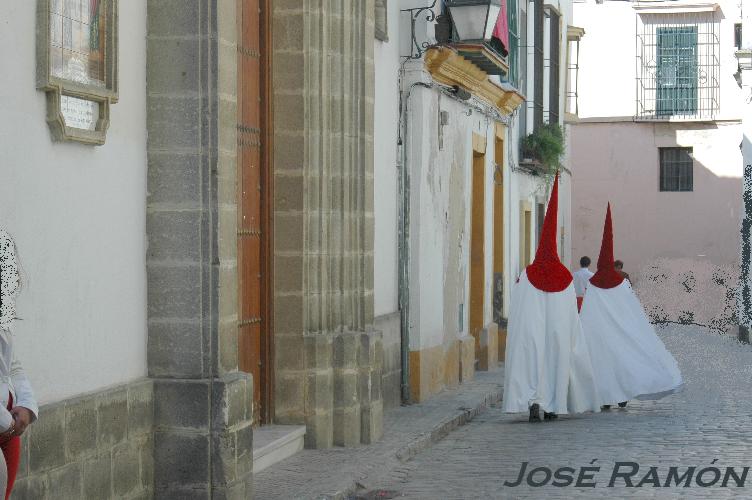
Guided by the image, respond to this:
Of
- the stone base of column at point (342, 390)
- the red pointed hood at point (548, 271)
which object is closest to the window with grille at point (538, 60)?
the red pointed hood at point (548, 271)

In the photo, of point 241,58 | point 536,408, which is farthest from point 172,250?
point 536,408

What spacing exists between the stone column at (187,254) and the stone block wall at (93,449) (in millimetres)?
162

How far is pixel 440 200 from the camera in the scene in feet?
57.3

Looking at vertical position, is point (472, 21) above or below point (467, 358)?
above

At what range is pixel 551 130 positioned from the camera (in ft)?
86.2

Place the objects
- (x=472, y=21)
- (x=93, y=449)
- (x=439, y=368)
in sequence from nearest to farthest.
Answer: (x=93, y=449), (x=472, y=21), (x=439, y=368)

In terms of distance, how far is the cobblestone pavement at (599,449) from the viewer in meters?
10.0

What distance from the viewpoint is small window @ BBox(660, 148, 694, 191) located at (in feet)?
122

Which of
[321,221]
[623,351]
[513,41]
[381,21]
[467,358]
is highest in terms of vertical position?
[513,41]

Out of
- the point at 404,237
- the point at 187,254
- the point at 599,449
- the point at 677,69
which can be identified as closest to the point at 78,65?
the point at 187,254

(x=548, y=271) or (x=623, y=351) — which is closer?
(x=548, y=271)

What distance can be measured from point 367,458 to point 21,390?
585 centimetres

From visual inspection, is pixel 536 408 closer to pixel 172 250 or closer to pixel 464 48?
pixel 464 48

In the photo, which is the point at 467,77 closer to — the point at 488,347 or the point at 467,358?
the point at 467,358
